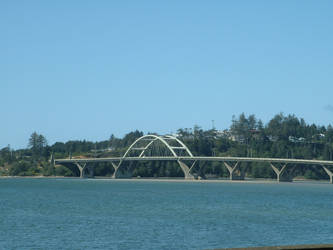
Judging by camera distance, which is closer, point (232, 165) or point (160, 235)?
point (160, 235)

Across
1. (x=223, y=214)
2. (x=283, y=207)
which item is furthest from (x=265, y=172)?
(x=223, y=214)

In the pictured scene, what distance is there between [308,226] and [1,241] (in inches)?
982

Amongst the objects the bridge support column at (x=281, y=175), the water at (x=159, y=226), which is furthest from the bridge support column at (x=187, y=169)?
the water at (x=159, y=226)

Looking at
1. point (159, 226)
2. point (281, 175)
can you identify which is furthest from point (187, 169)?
point (159, 226)

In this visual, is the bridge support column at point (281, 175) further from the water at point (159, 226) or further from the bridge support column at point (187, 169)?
the water at point (159, 226)

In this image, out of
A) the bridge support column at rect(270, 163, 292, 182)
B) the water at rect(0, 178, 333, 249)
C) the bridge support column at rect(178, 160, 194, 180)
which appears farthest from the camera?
the bridge support column at rect(178, 160, 194, 180)

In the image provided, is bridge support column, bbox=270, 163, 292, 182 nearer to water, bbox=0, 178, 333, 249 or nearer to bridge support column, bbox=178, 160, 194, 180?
bridge support column, bbox=178, 160, 194, 180

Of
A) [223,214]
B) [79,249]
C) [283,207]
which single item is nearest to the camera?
[79,249]

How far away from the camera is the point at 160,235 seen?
45000 millimetres

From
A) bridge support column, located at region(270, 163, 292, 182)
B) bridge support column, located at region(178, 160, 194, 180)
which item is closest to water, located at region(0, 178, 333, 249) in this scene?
bridge support column, located at region(270, 163, 292, 182)

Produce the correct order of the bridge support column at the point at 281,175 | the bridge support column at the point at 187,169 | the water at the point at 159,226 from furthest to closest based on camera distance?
1. the bridge support column at the point at 187,169
2. the bridge support column at the point at 281,175
3. the water at the point at 159,226

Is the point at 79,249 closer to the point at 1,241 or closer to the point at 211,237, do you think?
the point at 1,241

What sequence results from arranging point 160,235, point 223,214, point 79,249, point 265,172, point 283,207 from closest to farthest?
point 79,249 → point 160,235 → point 223,214 → point 283,207 → point 265,172

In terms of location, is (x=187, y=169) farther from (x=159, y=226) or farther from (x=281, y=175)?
(x=159, y=226)
